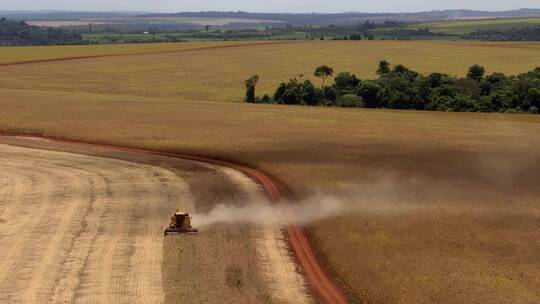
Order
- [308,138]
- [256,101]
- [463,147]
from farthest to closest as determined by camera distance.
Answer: [256,101]
[308,138]
[463,147]

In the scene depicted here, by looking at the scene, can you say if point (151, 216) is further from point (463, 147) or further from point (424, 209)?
point (463, 147)

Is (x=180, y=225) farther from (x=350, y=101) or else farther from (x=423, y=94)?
(x=423, y=94)

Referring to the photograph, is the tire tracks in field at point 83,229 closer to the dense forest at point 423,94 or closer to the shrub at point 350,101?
the shrub at point 350,101

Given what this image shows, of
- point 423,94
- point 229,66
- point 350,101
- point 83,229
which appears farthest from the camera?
point 229,66

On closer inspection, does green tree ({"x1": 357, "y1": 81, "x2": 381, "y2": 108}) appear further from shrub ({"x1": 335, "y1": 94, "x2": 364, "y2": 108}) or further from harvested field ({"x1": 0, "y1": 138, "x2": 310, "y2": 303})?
harvested field ({"x1": 0, "y1": 138, "x2": 310, "y2": 303})

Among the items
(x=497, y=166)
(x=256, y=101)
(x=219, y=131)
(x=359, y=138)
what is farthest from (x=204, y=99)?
(x=497, y=166)

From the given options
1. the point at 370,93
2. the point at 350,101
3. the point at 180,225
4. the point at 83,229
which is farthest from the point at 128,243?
the point at 370,93

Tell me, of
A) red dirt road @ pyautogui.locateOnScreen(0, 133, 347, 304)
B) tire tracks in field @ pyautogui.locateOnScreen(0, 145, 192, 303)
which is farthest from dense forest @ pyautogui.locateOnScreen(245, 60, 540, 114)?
tire tracks in field @ pyautogui.locateOnScreen(0, 145, 192, 303)
